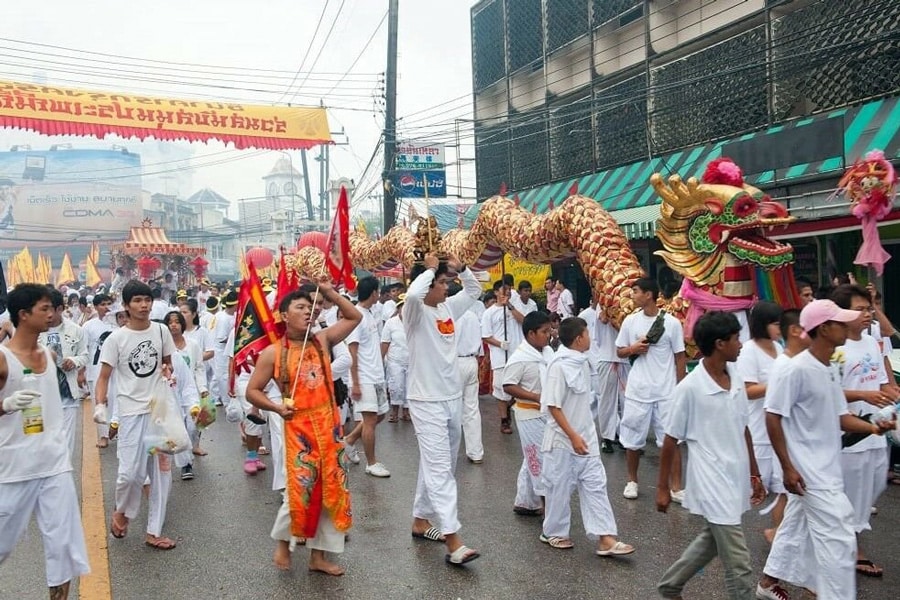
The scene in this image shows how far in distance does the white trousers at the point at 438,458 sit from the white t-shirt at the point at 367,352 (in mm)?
Answer: 2301

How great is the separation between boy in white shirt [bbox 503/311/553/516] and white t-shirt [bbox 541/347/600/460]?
1.64 ft

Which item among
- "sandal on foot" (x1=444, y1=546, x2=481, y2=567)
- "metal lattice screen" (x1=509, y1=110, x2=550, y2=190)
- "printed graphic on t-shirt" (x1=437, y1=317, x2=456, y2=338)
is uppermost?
"metal lattice screen" (x1=509, y1=110, x2=550, y2=190)

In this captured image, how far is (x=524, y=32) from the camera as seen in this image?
2045 centimetres

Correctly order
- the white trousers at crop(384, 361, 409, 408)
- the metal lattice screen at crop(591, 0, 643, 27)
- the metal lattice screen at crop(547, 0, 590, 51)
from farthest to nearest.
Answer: the metal lattice screen at crop(547, 0, 590, 51)
the metal lattice screen at crop(591, 0, 643, 27)
the white trousers at crop(384, 361, 409, 408)

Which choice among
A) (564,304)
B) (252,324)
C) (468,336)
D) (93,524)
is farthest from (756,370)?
(564,304)

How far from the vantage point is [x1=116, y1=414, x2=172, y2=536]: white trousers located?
5.34m

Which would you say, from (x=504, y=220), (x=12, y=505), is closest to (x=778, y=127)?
(x=504, y=220)

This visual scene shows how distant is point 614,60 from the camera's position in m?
17.4

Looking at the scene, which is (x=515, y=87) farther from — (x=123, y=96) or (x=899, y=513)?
(x=899, y=513)

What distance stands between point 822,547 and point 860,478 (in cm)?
76

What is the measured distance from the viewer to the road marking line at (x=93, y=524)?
4547 mm

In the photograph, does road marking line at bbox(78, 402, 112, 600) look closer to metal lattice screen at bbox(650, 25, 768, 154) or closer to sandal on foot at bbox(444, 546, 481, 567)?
sandal on foot at bbox(444, 546, 481, 567)

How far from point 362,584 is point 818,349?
2.70m

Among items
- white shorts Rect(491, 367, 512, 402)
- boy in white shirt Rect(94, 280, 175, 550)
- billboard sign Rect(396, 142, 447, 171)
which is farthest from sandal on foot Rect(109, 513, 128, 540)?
billboard sign Rect(396, 142, 447, 171)
